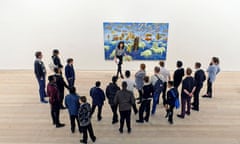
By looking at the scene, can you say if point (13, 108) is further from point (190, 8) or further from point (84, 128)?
point (190, 8)

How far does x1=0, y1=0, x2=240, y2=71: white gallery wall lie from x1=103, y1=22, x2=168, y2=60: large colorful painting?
224 millimetres

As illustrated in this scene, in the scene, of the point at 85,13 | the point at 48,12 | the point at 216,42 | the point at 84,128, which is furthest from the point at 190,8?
the point at 84,128

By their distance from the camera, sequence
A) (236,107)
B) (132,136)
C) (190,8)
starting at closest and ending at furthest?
(132,136) → (236,107) → (190,8)

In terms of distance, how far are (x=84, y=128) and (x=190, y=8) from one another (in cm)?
703

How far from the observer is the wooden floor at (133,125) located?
600cm

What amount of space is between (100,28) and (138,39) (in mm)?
1648

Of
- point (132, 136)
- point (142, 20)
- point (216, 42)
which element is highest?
point (142, 20)

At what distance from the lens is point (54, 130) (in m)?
6.38

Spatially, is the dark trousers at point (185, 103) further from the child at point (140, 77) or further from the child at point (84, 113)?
the child at point (84, 113)

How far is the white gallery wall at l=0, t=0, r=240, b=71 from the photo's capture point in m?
10.3

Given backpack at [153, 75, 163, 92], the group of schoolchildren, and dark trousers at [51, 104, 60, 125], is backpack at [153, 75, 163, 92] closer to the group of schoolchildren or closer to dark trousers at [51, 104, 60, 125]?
the group of schoolchildren

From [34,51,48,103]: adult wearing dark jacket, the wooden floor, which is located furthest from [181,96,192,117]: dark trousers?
[34,51,48,103]: adult wearing dark jacket

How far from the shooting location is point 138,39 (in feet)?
35.1

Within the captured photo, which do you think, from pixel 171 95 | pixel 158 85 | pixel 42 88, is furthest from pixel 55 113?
pixel 171 95
